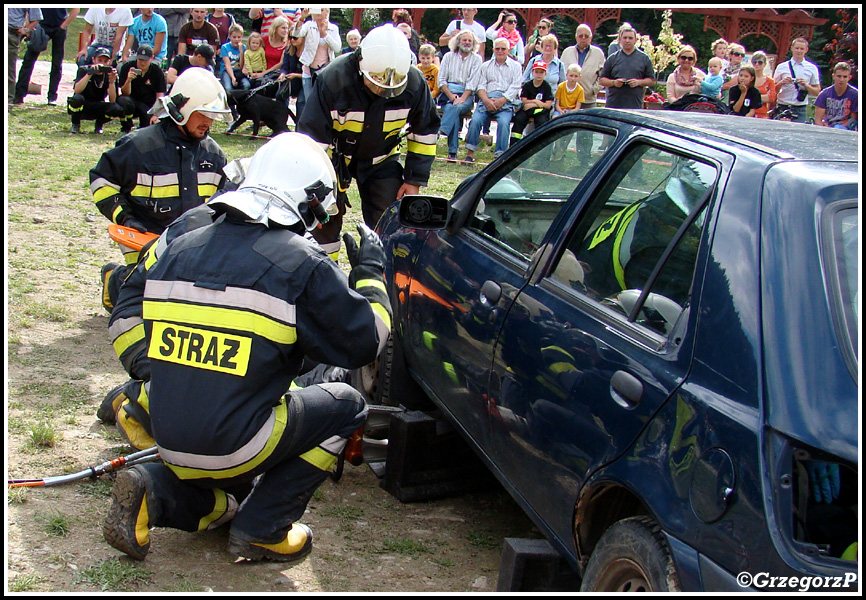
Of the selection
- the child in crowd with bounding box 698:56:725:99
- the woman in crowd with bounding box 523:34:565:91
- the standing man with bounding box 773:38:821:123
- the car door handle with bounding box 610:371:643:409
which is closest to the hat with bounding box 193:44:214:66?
the woman in crowd with bounding box 523:34:565:91

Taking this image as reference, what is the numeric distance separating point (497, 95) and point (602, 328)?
11227mm

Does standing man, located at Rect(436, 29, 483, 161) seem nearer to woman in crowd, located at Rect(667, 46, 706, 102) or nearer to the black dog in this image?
the black dog

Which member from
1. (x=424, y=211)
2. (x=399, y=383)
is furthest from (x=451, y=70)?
(x=424, y=211)

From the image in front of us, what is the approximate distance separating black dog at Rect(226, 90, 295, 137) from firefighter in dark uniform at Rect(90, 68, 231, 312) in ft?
26.4

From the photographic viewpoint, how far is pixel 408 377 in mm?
4031

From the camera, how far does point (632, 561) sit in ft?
7.16

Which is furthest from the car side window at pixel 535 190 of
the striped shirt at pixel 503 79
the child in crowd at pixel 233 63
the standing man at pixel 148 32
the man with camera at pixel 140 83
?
the standing man at pixel 148 32

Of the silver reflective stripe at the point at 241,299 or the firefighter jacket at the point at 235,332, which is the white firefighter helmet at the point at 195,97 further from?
the silver reflective stripe at the point at 241,299

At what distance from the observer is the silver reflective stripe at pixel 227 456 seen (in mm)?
2924

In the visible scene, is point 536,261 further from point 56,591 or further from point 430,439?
point 56,591

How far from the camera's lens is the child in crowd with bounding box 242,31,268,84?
13711 millimetres

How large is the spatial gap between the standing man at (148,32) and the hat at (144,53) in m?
1.12

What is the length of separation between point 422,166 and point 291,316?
10.5 ft

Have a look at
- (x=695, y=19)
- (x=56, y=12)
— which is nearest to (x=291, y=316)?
(x=56, y=12)
